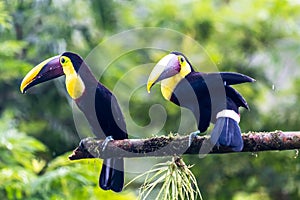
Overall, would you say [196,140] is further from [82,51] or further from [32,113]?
[32,113]

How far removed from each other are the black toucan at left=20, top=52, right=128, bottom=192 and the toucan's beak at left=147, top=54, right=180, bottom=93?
0.70 feet

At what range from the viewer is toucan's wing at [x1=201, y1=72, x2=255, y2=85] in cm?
162

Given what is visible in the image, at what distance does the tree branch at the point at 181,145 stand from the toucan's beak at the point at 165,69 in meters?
0.16

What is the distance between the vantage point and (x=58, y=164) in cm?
341

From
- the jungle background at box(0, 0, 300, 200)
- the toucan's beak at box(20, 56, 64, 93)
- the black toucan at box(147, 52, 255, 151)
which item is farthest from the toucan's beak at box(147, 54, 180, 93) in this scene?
the jungle background at box(0, 0, 300, 200)

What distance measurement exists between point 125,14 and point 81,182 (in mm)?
1783

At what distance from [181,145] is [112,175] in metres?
0.28

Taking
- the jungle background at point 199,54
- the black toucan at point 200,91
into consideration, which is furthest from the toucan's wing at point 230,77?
the jungle background at point 199,54

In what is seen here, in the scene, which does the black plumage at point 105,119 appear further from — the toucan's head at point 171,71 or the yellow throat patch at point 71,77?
the toucan's head at point 171,71

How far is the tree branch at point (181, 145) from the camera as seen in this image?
5.30 ft

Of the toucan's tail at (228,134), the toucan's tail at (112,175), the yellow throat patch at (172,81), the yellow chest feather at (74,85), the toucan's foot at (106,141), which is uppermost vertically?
the yellow throat patch at (172,81)

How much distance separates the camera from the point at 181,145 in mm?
1648

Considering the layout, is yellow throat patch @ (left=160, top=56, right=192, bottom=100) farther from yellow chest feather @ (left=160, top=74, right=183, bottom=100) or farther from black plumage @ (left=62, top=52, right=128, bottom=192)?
black plumage @ (left=62, top=52, right=128, bottom=192)

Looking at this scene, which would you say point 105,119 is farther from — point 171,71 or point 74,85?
point 171,71
